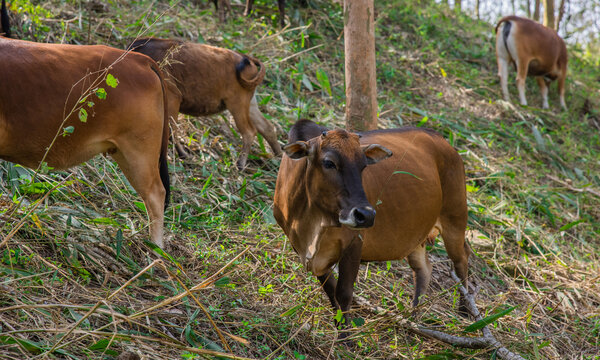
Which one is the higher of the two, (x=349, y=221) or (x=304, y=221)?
(x=349, y=221)

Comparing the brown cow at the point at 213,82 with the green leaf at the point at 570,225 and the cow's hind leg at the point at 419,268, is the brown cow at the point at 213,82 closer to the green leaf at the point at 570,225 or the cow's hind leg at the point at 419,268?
the cow's hind leg at the point at 419,268

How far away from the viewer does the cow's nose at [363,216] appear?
13.8ft

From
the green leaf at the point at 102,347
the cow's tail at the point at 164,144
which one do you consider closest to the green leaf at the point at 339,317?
the green leaf at the point at 102,347

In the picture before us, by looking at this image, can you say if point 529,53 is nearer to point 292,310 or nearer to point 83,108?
point 292,310

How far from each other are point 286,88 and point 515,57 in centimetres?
546

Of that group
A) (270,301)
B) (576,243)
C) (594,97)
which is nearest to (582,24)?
(594,97)

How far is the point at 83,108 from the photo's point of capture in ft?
15.5

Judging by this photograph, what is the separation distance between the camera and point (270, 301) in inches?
205

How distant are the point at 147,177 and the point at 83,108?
781 mm

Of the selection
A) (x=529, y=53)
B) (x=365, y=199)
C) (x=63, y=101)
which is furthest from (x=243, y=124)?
(x=529, y=53)

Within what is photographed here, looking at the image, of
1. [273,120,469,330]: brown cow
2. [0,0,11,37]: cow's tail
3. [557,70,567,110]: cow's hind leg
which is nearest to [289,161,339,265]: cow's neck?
[273,120,469,330]: brown cow

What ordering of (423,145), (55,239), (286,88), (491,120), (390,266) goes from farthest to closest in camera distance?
(491,120) < (286,88) < (390,266) < (423,145) < (55,239)

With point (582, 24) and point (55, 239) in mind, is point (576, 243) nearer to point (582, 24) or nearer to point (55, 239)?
point (55, 239)

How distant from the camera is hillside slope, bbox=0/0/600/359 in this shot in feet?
13.8
